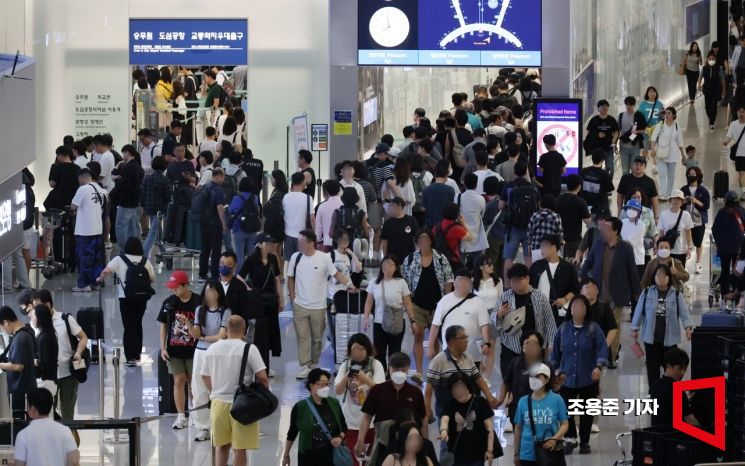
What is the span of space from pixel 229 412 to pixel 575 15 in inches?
591

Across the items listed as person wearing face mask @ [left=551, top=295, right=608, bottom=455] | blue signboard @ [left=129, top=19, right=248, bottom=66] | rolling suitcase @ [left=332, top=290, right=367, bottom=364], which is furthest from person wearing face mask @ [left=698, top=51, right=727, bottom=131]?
person wearing face mask @ [left=551, top=295, right=608, bottom=455]

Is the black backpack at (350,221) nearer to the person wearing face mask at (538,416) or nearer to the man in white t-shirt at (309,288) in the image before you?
the man in white t-shirt at (309,288)

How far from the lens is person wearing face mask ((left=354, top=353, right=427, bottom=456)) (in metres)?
11.1

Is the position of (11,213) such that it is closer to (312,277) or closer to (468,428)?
(312,277)

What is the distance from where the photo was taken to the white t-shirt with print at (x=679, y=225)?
18.2 m

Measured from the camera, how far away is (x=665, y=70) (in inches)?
1388

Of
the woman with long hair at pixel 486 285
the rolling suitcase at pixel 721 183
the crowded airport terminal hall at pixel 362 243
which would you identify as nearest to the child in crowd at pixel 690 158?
the crowded airport terminal hall at pixel 362 243

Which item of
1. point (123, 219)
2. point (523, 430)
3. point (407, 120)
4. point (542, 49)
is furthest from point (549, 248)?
point (407, 120)

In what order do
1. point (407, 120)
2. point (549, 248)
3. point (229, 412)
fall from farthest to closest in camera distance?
point (407, 120) < point (549, 248) < point (229, 412)

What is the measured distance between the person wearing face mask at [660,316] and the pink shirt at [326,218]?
4813 millimetres

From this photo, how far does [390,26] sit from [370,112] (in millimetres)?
2760

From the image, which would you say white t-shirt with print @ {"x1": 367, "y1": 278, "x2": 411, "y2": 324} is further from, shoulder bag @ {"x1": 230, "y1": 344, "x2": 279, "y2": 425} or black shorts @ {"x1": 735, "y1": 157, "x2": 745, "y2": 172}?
black shorts @ {"x1": 735, "y1": 157, "x2": 745, "y2": 172}

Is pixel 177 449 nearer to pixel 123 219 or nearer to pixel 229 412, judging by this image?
pixel 229 412

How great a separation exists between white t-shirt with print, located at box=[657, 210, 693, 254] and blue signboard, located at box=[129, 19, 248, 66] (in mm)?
9866
